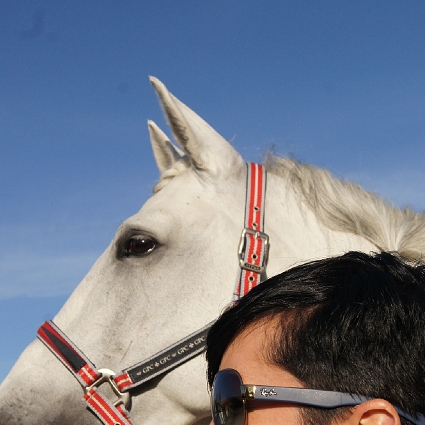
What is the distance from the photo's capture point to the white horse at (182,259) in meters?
3.03

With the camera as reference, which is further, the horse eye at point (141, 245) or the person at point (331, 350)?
the horse eye at point (141, 245)

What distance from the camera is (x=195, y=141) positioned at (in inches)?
136

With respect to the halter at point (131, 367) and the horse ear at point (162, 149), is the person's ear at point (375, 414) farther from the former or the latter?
the horse ear at point (162, 149)

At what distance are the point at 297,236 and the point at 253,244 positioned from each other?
29cm

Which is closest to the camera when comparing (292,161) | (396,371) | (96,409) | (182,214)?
(396,371)

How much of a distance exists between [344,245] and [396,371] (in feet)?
6.58

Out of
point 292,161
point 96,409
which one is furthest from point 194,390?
point 292,161

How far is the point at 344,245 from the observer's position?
3270 mm

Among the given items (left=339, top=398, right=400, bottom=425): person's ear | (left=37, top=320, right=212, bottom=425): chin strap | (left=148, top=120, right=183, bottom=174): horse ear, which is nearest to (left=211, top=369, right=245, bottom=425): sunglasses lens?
(left=339, top=398, right=400, bottom=425): person's ear

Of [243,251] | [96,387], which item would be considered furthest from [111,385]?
[243,251]

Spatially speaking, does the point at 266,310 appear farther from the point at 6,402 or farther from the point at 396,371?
the point at 6,402

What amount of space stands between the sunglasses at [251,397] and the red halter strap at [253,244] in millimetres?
1517

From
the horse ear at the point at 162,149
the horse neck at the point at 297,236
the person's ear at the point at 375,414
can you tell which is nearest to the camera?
the person's ear at the point at 375,414

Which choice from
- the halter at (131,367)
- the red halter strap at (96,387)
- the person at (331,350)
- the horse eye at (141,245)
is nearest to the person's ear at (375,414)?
the person at (331,350)
